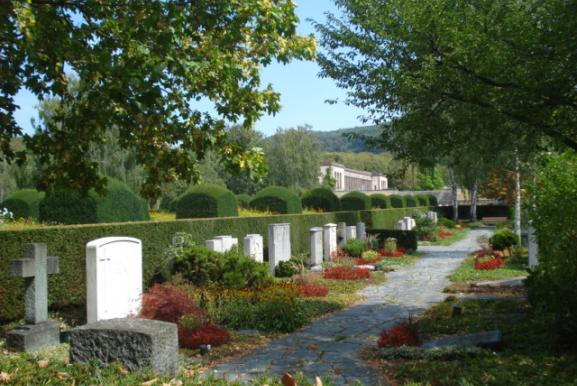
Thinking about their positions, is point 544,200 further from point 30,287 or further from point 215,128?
point 30,287

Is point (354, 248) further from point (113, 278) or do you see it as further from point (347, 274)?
point (113, 278)

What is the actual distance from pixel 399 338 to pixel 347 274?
772cm

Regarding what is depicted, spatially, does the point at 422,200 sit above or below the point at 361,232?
above

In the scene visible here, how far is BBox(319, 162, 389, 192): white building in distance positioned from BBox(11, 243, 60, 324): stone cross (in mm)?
71269

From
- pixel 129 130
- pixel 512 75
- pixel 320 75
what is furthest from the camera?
pixel 320 75

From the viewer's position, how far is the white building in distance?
294 feet

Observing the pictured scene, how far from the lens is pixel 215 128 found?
22.2 feet

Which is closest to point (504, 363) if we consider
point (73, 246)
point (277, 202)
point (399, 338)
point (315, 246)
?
point (399, 338)

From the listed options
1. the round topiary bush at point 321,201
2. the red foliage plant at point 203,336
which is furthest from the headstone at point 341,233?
the red foliage plant at point 203,336

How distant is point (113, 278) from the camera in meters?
8.98

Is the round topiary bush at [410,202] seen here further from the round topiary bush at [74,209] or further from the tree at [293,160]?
the round topiary bush at [74,209]

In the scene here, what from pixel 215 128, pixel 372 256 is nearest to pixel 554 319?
pixel 215 128

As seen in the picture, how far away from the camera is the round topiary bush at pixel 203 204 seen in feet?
57.7

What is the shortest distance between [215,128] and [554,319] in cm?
486
